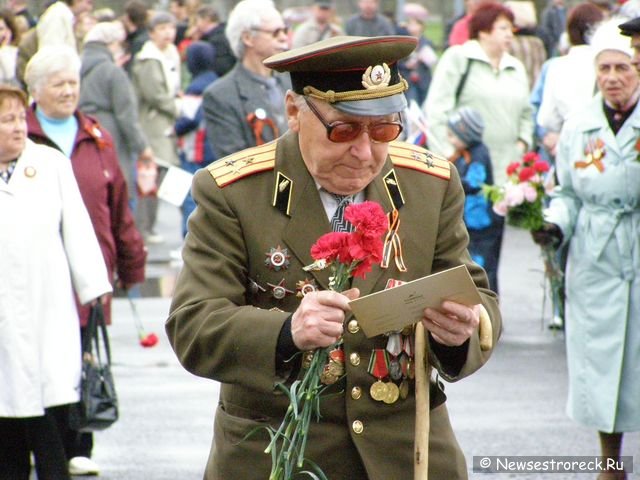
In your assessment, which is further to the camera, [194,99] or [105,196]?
[194,99]

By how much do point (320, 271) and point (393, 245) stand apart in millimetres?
205

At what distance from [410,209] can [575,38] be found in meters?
7.79

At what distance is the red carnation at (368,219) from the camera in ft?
10.7

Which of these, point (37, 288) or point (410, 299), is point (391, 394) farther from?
point (37, 288)

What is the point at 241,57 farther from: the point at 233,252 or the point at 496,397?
the point at 233,252

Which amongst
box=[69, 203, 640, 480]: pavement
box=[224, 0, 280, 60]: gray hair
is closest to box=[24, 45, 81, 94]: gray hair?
box=[224, 0, 280, 60]: gray hair

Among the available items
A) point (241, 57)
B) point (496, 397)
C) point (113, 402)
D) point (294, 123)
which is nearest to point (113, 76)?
point (241, 57)

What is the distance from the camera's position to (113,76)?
12250 millimetres

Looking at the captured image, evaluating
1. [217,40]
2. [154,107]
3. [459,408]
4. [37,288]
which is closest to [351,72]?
[37,288]

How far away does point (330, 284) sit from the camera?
133 inches

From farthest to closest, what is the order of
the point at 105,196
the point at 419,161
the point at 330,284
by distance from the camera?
the point at 105,196 → the point at 419,161 → the point at 330,284

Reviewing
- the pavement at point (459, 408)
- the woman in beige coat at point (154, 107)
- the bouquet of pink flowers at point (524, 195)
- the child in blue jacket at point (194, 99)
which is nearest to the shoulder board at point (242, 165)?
the pavement at point (459, 408)

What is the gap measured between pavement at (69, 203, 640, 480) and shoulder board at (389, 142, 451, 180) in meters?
3.40

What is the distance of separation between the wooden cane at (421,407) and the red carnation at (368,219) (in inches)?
14.5
